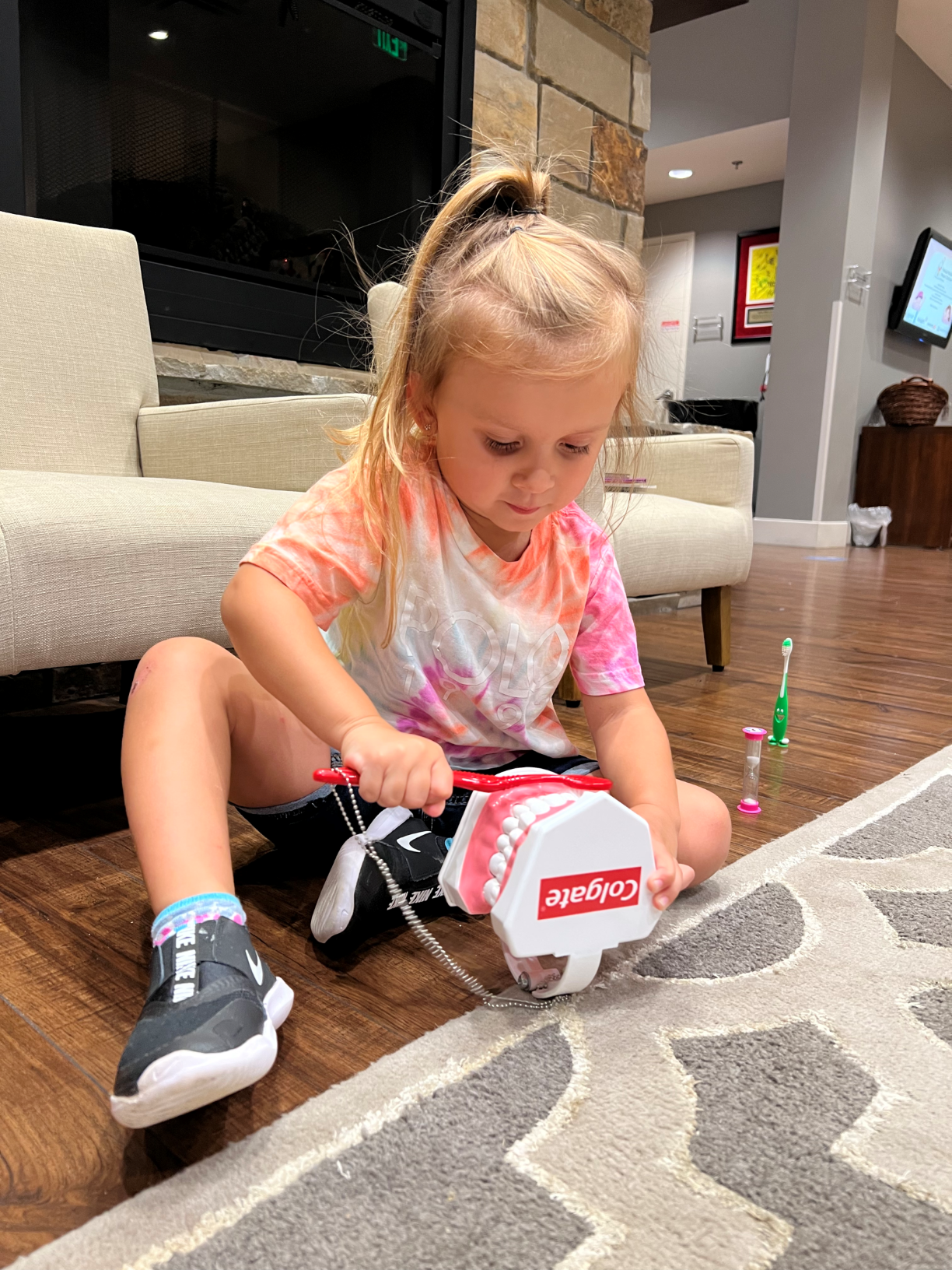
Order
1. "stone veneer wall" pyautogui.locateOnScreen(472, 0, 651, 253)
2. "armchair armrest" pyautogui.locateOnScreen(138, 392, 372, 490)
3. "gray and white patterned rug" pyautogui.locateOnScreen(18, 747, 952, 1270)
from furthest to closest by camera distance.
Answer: "stone veneer wall" pyautogui.locateOnScreen(472, 0, 651, 253), "armchair armrest" pyautogui.locateOnScreen(138, 392, 372, 490), "gray and white patterned rug" pyautogui.locateOnScreen(18, 747, 952, 1270)

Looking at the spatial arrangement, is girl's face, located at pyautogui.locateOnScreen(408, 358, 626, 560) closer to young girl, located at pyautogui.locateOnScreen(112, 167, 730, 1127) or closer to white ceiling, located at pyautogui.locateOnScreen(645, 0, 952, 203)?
young girl, located at pyautogui.locateOnScreen(112, 167, 730, 1127)

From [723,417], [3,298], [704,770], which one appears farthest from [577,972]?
[723,417]

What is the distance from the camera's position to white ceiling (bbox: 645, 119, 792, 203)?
5.03m

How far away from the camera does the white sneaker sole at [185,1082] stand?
425 mm

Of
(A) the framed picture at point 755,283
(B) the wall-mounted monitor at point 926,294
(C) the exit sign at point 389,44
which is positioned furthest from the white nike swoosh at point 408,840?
(A) the framed picture at point 755,283

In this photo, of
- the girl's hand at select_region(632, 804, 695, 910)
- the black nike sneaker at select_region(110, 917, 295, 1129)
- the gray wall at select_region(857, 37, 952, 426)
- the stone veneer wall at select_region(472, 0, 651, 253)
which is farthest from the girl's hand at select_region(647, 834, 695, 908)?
the gray wall at select_region(857, 37, 952, 426)

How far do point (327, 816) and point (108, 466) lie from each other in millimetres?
763

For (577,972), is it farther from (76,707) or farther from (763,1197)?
(76,707)

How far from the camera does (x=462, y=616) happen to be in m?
0.71

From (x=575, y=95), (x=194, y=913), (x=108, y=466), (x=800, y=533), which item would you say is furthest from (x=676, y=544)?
(x=800, y=533)

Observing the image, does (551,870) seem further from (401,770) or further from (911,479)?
(911,479)

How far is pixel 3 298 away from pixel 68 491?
0.54m

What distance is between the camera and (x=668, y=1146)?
1.50 ft

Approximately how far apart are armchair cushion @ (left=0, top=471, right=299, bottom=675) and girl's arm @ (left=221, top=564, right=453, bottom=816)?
8.8 inches
